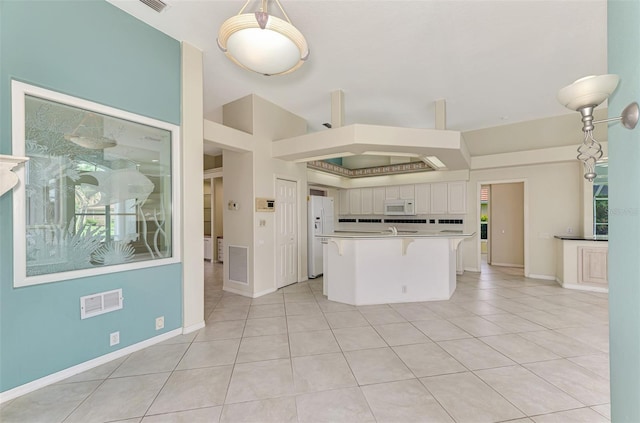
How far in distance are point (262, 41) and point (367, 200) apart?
605 centimetres

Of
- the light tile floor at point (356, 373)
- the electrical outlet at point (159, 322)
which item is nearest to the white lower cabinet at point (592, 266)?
the light tile floor at point (356, 373)

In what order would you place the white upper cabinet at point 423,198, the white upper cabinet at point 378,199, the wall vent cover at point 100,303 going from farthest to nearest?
the white upper cabinet at point 378,199 < the white upper cabinet at point 423,198 < the wall vent cover at point 100,303

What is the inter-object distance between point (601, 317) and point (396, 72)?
169 inches

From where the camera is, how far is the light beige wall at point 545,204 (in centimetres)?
530

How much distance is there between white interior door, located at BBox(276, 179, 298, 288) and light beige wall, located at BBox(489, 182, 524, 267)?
5.85 meters

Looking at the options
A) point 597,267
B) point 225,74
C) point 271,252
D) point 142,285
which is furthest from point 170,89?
point 597,267

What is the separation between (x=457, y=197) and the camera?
6.33m

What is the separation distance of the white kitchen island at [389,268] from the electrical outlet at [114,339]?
2.79 m

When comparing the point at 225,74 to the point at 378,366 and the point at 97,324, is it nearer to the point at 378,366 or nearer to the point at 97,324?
the point at 97,324

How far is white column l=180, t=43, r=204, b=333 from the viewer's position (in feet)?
10.1

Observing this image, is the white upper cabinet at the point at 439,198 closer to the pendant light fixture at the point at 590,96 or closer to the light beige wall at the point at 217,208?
the pendant light fixture at the point at 590,96

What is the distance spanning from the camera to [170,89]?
2980 millimetres

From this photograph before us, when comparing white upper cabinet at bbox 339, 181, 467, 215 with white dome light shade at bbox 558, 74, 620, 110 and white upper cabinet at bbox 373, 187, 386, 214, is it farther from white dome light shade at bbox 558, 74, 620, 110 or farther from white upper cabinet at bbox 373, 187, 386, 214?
white dome light shade at bbox 558, 74, 620, 110

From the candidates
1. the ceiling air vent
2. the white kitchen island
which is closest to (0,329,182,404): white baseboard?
the white kitchen island
